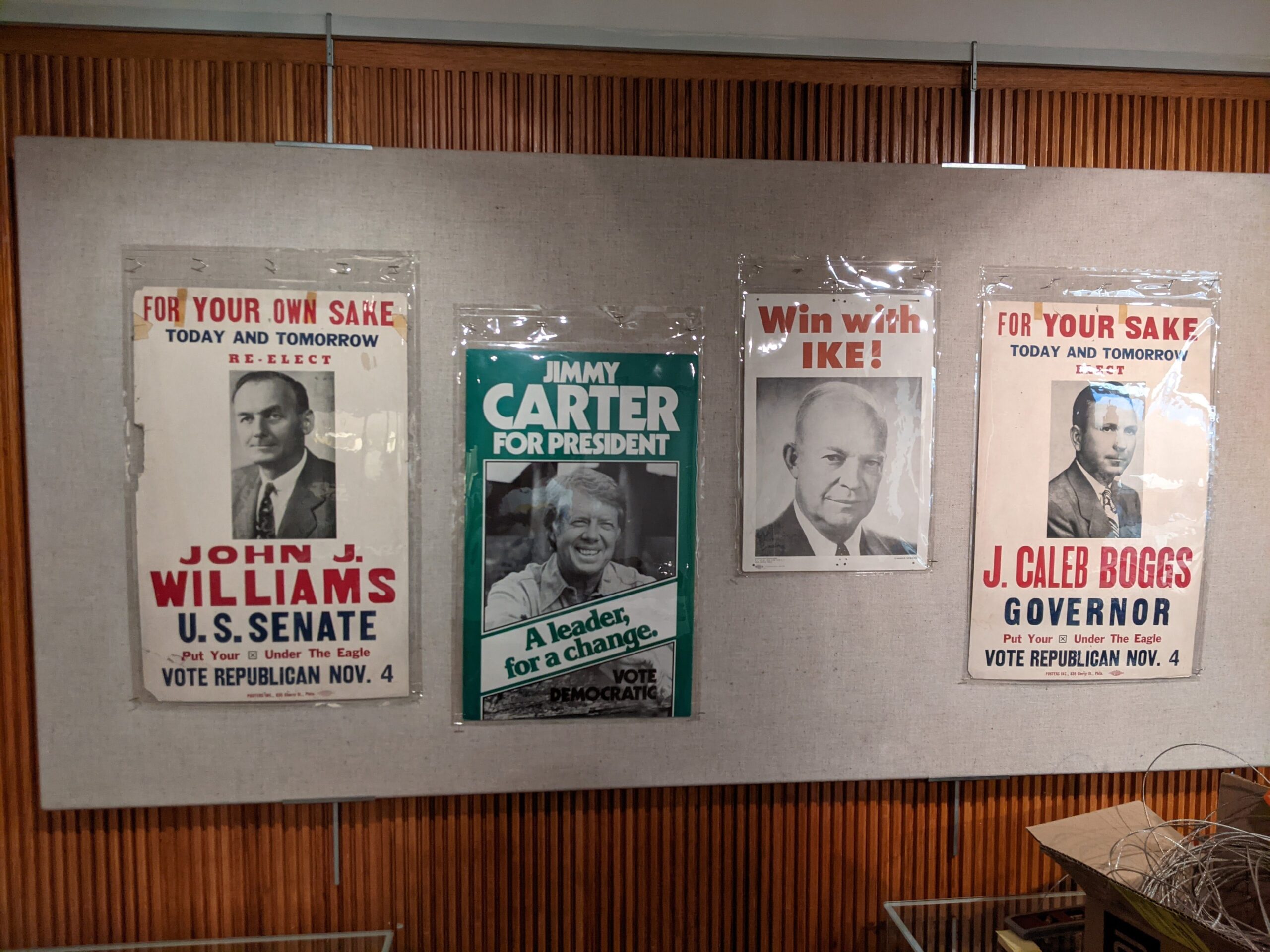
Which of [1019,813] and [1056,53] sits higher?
[1056,53]

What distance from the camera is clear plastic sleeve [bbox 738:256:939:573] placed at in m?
1.34

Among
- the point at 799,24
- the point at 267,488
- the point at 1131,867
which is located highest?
the point at 799,24

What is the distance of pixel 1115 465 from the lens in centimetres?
139

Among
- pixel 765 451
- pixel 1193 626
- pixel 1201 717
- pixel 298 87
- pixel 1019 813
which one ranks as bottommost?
pixel 1019 813

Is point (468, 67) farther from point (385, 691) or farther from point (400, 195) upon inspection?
point (385, 691)

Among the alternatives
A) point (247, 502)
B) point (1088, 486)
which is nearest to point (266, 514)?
point (247, 502)

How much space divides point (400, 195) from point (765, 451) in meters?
0.82

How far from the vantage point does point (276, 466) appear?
50.6 inches

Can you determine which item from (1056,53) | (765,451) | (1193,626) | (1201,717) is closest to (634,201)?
(765,451)

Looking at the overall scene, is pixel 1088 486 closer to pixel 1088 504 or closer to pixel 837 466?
pixel 1088 504

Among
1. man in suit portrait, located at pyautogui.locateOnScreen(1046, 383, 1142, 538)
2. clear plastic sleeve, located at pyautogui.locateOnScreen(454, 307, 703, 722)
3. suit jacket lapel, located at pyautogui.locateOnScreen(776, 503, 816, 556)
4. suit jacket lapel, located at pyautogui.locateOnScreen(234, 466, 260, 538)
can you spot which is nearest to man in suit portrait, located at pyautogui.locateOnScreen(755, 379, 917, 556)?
suit jacket lapel, located at pyautogui.locateOnScreen(776, 503, 816, 556)

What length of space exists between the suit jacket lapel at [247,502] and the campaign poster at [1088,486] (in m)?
1.36

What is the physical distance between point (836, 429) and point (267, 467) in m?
1.06

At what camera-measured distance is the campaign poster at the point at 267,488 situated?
4.16 feet
